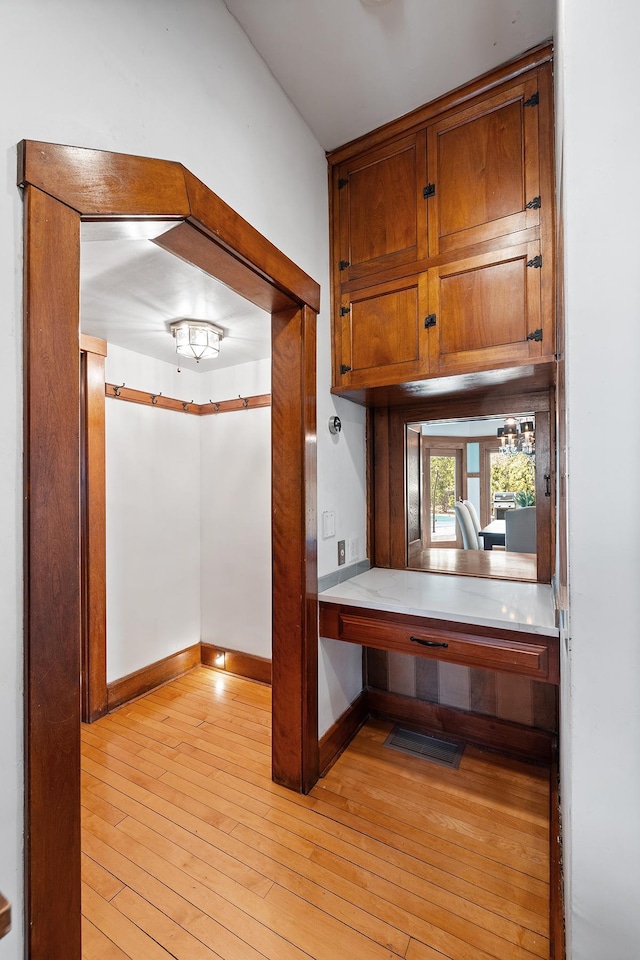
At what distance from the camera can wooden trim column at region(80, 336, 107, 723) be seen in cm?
255

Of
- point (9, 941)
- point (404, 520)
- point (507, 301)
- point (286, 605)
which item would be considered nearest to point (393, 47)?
point (507, 301)

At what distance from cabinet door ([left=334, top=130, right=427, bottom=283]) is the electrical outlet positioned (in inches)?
53.7

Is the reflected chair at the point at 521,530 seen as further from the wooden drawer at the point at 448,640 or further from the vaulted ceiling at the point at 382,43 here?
the vaulted ceiling at the point at 382,43

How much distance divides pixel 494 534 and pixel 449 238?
1467 mm

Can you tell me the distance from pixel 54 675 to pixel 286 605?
107 cm

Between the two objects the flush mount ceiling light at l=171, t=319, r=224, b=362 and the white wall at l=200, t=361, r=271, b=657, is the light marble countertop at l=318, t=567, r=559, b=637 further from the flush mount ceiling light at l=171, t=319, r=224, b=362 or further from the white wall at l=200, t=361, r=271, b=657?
the flush mount ceiling light at l=171, t=319, r=224, b=362

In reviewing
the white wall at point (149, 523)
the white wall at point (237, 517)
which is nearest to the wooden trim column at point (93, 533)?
the white wall at point (149, 523)

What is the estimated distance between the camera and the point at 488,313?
177cm

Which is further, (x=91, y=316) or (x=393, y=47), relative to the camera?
(x=91, y=316)

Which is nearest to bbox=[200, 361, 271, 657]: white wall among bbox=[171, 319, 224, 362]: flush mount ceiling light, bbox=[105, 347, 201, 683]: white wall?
bbox=[105, 347, 201, 683]: white wall

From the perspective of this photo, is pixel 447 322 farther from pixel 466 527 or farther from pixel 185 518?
pixel 185 518

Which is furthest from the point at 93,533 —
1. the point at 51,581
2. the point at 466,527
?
the point at 466,527

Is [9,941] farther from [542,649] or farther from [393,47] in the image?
[393,47]

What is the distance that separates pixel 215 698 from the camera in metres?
2.82
